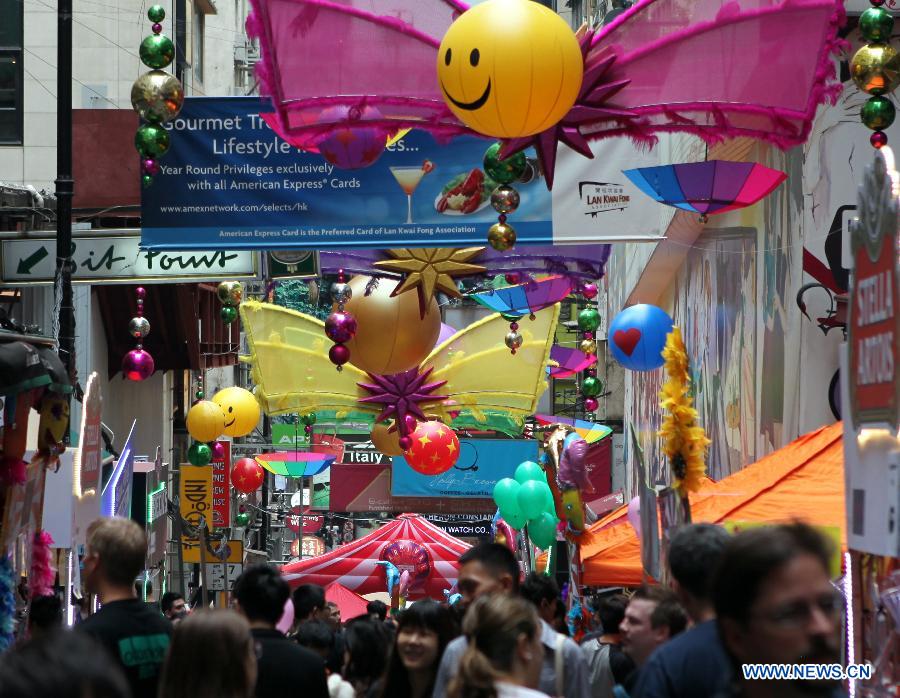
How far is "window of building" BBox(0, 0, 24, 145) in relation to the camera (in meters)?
23.8

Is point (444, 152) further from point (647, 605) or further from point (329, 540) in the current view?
point (329, 540)

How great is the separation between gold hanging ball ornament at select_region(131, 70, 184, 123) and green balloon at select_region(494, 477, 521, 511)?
1054 cm

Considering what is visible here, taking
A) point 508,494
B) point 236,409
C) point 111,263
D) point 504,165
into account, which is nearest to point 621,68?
point 504,165

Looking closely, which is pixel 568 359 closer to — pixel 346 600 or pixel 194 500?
pixel 194 500

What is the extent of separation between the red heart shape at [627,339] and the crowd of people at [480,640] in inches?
284

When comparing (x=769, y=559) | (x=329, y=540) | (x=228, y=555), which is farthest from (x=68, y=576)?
(x=329, y=540)

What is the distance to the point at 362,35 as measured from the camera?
955 cm

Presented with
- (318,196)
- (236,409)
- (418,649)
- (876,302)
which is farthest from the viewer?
(236,409)

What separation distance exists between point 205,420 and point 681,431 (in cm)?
1363

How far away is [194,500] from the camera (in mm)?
27125

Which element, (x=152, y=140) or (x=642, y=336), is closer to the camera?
(x=152, y=140)

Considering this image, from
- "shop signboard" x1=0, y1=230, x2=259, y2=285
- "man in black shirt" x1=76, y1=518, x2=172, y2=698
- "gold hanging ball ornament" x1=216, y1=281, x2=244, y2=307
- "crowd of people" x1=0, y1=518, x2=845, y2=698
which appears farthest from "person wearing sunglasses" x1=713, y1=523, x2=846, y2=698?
"gold hanging ball ornament" x1=216, y1=281, x2=244, y2=307

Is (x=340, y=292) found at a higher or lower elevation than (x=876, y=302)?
higher
